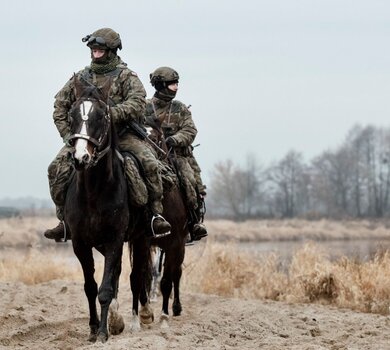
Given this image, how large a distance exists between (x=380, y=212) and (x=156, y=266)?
73.5 metres

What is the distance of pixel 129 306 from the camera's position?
14.7 meters

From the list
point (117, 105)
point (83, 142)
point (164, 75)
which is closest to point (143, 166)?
point (117, 105)

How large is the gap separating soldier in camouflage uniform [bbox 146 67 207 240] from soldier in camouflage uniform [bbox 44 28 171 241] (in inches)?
74.3

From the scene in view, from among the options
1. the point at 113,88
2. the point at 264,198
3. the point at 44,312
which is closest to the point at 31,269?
the point at 44,312

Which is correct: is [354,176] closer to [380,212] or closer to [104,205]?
[380,212]

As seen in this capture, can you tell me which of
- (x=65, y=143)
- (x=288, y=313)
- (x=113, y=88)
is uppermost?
(x=113, y=88)

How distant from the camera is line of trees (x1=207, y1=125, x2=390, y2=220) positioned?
326ft

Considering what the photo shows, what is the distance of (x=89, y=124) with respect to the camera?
9.11 meters

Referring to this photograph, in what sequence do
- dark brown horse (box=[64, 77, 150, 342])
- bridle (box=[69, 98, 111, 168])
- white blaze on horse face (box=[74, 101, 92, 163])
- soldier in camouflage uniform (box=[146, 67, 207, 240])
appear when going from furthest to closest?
soldier in camouflage uniform (box=[146, 67, 207, 240]) → dark brown horse (box=[64, 77, 150, 342]) → bridle (box=[69, 98, 111, 168]) → white blaze on horse face (box=[74, 101, 92, 163])

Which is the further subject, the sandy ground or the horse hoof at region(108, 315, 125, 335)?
the horse hoof at region(108, 315, 125, 335)

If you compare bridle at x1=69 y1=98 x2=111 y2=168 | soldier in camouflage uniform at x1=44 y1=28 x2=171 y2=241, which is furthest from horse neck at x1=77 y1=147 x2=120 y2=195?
soldier in camouflage uniform at x1=44 y1=28 x2=171 y2=241

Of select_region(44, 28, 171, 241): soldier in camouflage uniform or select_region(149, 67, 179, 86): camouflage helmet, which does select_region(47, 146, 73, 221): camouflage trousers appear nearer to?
select_region(44, 28, 171, 241): soldier in camouflage uniform

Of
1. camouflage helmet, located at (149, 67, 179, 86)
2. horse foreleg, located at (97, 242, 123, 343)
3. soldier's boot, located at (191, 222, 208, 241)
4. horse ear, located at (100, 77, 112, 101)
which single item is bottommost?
horse foreleg, located at (97, 242, 123, 343)

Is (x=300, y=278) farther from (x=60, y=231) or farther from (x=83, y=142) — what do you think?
(x=83, y=142)
